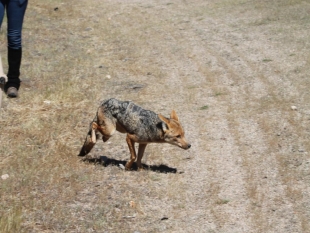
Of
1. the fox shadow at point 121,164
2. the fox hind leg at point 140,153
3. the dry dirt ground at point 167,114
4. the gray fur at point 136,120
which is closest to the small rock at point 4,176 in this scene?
the dry dirt ground at point 167,114

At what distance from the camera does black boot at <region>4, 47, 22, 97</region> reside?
978 cm

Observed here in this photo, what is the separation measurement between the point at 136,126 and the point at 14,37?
315cm

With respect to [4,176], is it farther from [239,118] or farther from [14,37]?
[239,118]

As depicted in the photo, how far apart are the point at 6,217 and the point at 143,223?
4.51ft

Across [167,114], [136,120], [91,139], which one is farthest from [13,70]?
[136,120]

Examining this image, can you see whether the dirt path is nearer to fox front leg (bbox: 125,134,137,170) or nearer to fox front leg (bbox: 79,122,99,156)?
fox front leg (bbox: 125,134,137,170)

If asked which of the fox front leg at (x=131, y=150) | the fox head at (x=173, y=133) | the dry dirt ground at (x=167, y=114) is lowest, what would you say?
the dry dirt ground at (x=167, y=114)

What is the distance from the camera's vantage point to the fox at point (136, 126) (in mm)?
7383

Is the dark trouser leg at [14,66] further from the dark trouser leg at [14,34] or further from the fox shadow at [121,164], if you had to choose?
the fox shadow at [121,164]

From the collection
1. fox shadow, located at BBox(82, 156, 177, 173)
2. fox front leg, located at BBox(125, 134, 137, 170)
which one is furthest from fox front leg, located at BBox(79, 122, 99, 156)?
fox front leg, located at BBox(125, 134, 137, 170)

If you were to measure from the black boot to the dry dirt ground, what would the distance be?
0.66ft

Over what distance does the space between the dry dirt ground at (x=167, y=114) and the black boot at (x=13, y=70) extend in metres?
0.20

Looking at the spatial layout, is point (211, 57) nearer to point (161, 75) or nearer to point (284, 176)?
point (161, 75)

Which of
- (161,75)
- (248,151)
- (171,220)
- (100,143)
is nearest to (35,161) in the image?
(100,143)
